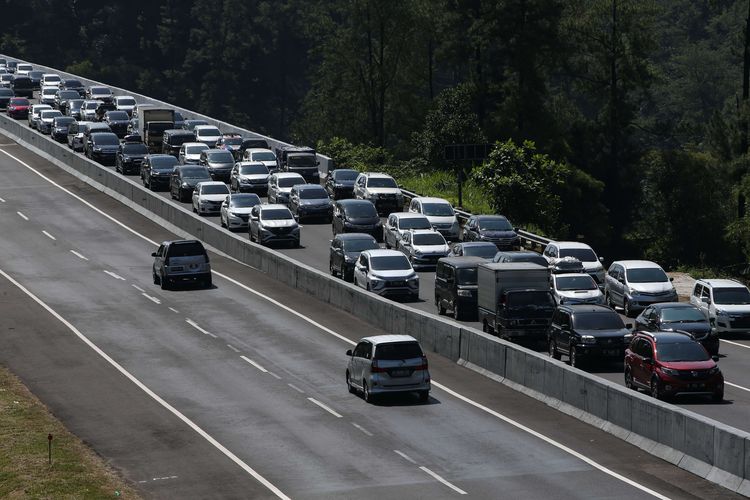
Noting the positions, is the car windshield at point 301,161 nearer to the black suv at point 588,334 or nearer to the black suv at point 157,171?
the black suv at point 157,171

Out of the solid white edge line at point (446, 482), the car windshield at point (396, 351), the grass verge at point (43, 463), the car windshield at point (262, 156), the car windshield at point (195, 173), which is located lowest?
the grass verge at point (43, 463)

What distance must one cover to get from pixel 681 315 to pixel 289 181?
3166cm

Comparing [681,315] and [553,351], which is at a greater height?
[681,315]

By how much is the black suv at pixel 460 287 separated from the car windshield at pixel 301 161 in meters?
30.0

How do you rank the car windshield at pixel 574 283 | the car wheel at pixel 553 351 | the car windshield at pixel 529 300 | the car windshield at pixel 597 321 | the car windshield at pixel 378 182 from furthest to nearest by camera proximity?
the car windshield at pixel 378 182 < the car windshield at pixel 574 283 < the car windshield at pixel 529 300 < the car wheel at pixel 553 351 < the car windshield at pixel 597 321

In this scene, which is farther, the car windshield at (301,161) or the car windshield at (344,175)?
the car windshield at (301,161)

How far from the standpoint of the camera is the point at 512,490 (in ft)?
90.8

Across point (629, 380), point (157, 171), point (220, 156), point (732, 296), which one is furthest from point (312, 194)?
point (629, 380)

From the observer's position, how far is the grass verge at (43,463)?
27688 mm

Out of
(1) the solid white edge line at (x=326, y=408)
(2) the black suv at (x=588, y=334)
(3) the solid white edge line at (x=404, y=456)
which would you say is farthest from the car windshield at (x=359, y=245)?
(3) the solid white edge line at (x=404, y=456)

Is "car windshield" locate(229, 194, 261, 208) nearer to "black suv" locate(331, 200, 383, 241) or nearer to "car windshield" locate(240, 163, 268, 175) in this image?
"black suv" locate(331, 200, 383, 241)

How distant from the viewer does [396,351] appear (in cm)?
3544

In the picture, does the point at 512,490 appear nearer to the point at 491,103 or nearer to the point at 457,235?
the point at 457,235

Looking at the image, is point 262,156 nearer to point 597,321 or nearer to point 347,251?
point 347,251
